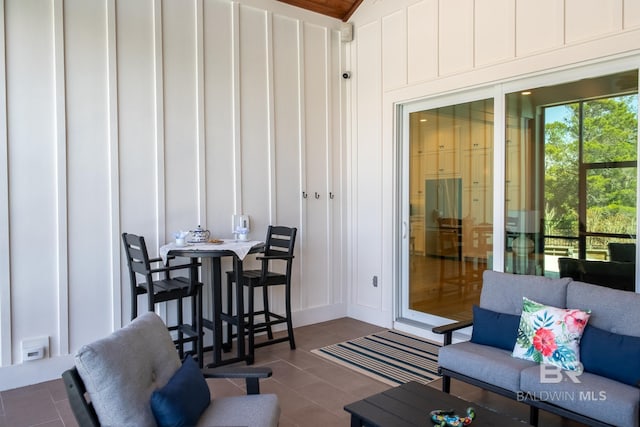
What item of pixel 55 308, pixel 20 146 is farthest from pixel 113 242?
pixel 20 146

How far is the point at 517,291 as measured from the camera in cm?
305

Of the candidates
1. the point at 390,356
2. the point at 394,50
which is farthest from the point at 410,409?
the point at 394,50

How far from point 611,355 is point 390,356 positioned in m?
1.91

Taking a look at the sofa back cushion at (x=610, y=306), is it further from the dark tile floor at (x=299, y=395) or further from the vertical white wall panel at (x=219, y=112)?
the vertical white wall panel at (x=219, y=112)

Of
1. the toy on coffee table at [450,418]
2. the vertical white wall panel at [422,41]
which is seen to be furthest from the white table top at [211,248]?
the vertical white wall panel at [422,41]

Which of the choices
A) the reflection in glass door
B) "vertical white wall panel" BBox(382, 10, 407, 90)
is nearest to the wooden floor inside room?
the reflection in glass door

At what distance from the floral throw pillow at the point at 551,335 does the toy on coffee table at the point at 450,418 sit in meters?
0.87

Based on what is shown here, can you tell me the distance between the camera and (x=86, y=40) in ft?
12.1

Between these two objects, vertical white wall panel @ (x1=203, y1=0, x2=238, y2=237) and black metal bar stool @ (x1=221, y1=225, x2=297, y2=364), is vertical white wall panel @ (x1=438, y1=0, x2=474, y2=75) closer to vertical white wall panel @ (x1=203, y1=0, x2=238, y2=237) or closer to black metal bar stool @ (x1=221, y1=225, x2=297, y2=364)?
vertical white wall panel @ (x1=203, y1=0, x2=238, y2=237)

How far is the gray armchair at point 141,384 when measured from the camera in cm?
167

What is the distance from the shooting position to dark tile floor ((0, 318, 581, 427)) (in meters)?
2.89

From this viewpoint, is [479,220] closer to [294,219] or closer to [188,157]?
[294,219]

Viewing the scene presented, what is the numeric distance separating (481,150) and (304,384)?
8.55ft

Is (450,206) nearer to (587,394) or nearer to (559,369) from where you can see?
(559,369)
